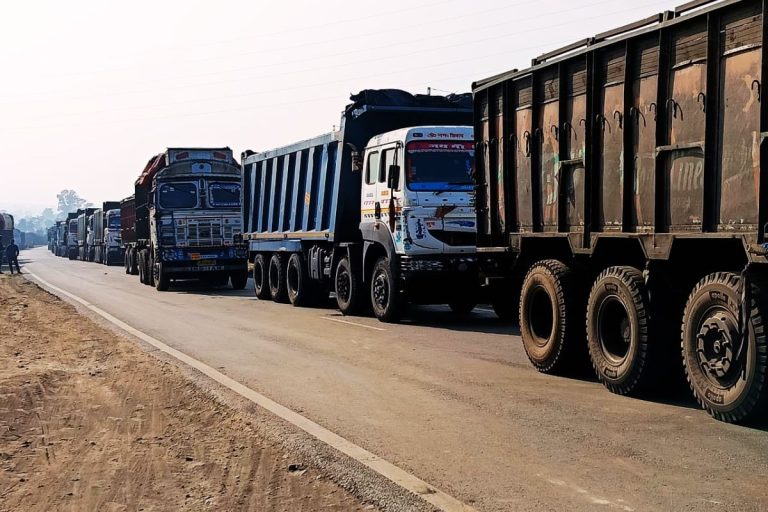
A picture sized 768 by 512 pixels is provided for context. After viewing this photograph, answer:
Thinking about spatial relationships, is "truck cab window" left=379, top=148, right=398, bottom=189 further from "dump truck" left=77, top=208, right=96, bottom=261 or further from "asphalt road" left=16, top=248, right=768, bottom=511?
"dump truck" left=77, top=208, right=96, bottom=261

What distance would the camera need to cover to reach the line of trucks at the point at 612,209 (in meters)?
6.52

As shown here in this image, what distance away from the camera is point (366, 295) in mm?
16109

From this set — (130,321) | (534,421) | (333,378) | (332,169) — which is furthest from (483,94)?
(130,321)

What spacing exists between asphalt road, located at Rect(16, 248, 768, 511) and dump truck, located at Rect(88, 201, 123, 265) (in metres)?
40.2

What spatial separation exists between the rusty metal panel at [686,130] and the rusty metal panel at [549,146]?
1.81 meters

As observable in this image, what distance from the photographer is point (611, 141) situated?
808cm

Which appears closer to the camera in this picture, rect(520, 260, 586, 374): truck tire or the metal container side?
the metal container side

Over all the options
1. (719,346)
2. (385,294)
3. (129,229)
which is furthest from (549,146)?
(129,229)

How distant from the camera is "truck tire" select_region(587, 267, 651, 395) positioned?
7.62 m

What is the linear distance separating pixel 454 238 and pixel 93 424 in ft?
25.4

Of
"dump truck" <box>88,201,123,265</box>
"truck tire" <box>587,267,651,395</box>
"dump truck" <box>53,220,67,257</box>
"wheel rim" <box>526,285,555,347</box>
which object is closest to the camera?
"truck tire" <box>587,267,651,395</box>

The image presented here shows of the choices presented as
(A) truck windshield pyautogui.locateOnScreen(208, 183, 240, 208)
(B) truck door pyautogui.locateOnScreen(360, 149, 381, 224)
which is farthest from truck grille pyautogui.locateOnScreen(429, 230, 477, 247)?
(A) truck windshield pyautogui.locateOnScreen(208, 183, 240, 208)

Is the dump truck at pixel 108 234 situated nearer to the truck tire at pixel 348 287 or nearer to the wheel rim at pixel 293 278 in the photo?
the wheel rim at pixel 293 278

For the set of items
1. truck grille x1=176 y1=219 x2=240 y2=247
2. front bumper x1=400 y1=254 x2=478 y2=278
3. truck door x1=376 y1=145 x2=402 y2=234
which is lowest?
front bumper x1=400 y1=254 x2=478 y2=278
